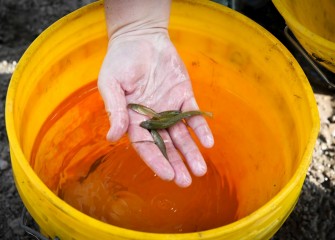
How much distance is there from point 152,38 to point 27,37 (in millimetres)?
872

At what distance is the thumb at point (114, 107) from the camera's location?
142cm

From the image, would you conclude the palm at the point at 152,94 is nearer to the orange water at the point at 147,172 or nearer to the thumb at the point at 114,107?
the thumb at the point at 114,107

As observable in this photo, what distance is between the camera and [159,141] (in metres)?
1.49

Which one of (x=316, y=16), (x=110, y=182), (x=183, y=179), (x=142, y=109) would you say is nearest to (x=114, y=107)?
(x=142, y=109)

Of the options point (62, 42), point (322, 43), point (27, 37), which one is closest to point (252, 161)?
point (322, 43)

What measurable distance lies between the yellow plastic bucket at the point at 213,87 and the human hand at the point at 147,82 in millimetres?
98

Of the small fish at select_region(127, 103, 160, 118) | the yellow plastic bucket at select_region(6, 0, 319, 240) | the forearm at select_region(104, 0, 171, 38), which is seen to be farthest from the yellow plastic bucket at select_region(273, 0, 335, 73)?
the small fish at select_region(127, 103, 160, 118)

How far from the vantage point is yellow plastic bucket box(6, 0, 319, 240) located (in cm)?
117

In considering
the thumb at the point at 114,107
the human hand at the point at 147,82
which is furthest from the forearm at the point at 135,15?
the thumb at the point at 114,107

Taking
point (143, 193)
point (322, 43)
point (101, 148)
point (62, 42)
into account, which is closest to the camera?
point (62, 42)

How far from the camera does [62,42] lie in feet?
5.08

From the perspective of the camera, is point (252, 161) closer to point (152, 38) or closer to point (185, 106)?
point (185, 106)

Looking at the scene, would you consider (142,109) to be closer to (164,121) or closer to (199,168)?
(164,121)

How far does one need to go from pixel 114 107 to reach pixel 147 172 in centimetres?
45
